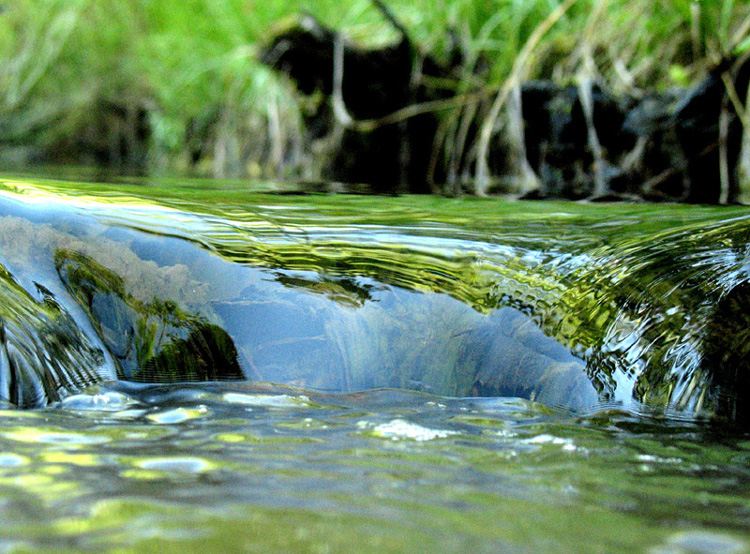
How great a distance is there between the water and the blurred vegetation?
199 cm

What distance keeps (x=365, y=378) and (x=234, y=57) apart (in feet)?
13.7

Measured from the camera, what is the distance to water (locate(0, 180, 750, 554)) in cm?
55

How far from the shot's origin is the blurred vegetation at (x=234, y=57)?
3299 mm

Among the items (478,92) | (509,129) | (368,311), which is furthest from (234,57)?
(368,311)

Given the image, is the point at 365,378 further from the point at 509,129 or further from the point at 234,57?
the point at 234,57

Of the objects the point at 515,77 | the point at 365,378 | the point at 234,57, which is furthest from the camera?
the point at 234,57

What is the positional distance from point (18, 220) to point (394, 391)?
0.74m

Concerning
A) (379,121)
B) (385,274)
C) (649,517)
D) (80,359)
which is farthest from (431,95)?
(649,517)

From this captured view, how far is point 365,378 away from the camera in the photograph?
40.9 inches

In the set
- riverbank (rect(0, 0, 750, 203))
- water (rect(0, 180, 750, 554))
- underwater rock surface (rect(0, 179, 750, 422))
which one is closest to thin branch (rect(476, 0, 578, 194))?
riverbank (rect(0, 0, 750, 203))

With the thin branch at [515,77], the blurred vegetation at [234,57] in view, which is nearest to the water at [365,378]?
the thin branch at [515,77]

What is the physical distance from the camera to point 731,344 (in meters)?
0.95

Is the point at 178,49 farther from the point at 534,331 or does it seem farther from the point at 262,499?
the point at 262,499

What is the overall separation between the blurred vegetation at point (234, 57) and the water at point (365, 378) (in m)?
1.99
